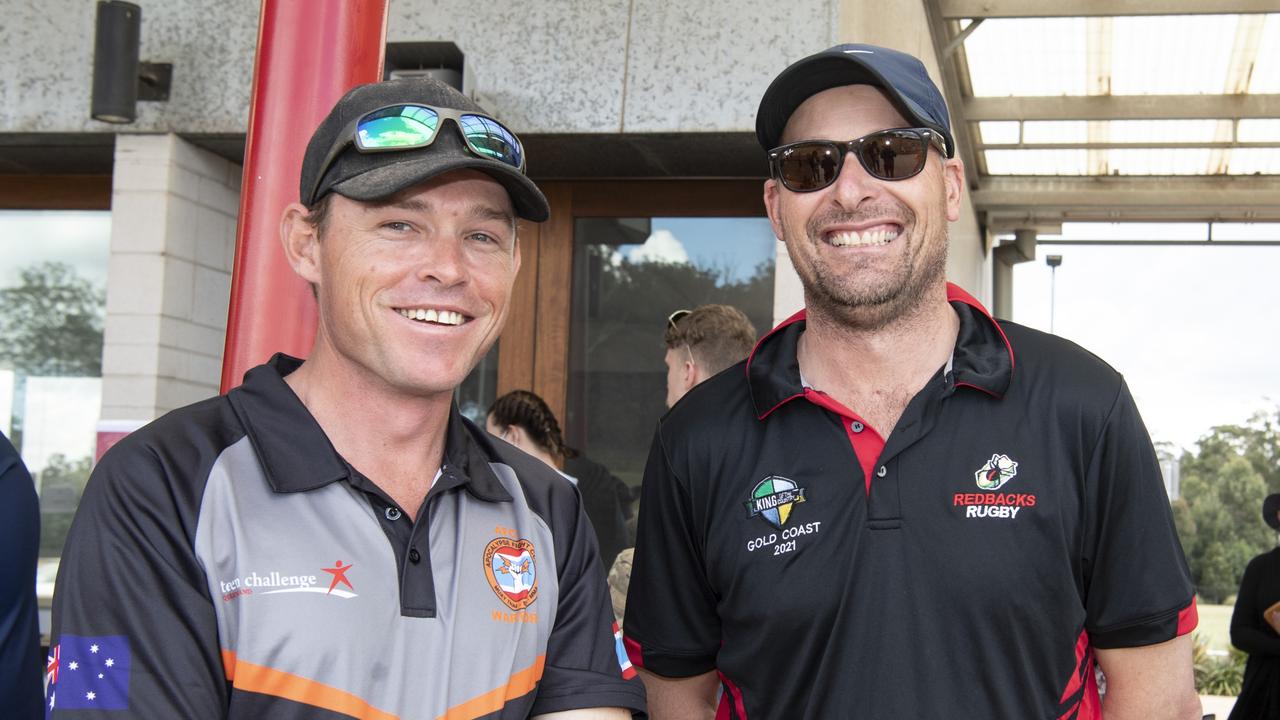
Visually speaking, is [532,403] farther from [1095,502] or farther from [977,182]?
[977,182]

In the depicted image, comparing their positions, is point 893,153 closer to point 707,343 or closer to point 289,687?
point 289,687

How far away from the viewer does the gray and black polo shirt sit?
156cm

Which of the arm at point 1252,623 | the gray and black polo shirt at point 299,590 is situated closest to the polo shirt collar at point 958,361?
the gray and black polo shirt at point 299,590

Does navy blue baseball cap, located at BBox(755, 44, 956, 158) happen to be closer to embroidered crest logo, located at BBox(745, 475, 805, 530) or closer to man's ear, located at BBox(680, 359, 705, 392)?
embroidered crest logo, located at BBox(745, 475, 805, 530)

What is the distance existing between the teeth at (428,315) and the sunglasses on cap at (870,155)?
0.70 m

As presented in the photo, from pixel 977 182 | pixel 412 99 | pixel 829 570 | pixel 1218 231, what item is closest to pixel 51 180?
pixel 412 99

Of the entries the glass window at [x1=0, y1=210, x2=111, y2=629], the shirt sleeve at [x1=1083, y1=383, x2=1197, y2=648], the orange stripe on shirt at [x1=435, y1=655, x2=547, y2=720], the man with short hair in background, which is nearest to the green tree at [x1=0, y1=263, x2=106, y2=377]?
the glass window at [x1=0, y1=210, x2=111, y2=629]

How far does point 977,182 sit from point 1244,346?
5655 millimetres

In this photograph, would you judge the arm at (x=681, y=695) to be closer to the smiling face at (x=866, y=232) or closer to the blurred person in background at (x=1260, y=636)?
the smiling face at (x=866, y=232)

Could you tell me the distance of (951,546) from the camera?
1.98 meters

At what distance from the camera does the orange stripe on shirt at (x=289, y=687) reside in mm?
1596

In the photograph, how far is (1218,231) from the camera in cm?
1280

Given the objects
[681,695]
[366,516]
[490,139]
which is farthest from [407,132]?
[681,695]

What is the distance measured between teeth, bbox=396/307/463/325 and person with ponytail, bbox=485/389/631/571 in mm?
2657
